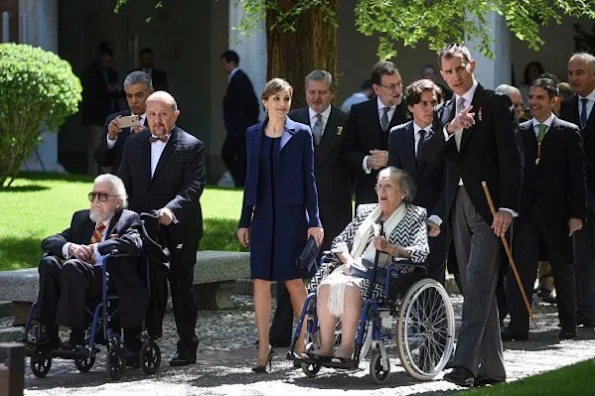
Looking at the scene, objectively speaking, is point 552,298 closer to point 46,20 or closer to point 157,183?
point 157,183

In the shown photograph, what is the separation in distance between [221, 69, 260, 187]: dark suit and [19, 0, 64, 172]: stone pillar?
311 centimetres

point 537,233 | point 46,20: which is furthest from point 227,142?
point 537,233

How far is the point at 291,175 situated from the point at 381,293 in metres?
1.14

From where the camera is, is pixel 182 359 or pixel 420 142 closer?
pixel 182 359

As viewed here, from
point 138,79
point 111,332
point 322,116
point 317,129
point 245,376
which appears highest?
point 138,79

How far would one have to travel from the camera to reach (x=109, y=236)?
10992 mm

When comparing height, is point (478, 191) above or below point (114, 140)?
below

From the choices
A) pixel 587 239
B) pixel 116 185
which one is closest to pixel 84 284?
pixel 116 185

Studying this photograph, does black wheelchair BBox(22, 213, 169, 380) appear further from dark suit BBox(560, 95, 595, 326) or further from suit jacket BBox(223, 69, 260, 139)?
suit jacket BBox(223, 69, 260, 139)

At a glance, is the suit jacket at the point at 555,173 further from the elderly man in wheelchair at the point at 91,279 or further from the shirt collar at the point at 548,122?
the elderly man in wheelchair at the point at 91,279

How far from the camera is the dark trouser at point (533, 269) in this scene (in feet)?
42.4

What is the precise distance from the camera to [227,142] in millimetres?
23812

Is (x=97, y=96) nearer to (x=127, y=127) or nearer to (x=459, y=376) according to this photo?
(x=127, y=127)

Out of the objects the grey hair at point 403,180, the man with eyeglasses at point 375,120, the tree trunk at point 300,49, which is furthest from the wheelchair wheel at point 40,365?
the tree trunk at point 300,49
